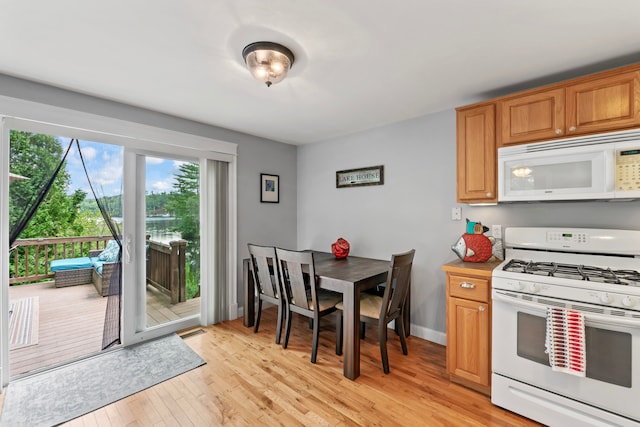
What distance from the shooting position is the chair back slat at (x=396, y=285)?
2.26 meters

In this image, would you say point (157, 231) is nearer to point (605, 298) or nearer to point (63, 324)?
point (63, 324)

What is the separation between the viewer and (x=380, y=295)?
3.02 m

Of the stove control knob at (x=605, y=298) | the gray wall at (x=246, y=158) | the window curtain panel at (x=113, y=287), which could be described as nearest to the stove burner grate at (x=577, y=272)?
the stove control knob at (x=605, y=298)

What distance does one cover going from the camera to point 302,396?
2.03 meters

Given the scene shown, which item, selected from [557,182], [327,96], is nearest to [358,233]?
[327,96]

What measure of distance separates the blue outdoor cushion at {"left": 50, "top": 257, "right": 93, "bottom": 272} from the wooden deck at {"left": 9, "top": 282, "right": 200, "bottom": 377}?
0.17 m

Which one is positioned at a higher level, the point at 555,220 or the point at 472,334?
the point at 555,220

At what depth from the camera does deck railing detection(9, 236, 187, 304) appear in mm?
2271

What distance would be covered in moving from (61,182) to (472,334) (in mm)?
3529

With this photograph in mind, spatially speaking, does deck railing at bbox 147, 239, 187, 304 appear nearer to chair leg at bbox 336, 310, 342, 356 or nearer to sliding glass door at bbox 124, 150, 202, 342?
sliding glass door at bbox 124, 150, 202, 342

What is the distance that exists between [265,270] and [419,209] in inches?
69.1

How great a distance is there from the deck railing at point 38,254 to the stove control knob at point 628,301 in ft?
12.8

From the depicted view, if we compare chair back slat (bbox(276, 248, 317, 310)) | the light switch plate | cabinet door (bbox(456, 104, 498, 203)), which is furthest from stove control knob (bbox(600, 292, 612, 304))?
chair back slat (bbox(276, 248, 317, 310))

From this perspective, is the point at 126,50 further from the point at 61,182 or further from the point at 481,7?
the point at 481,7
